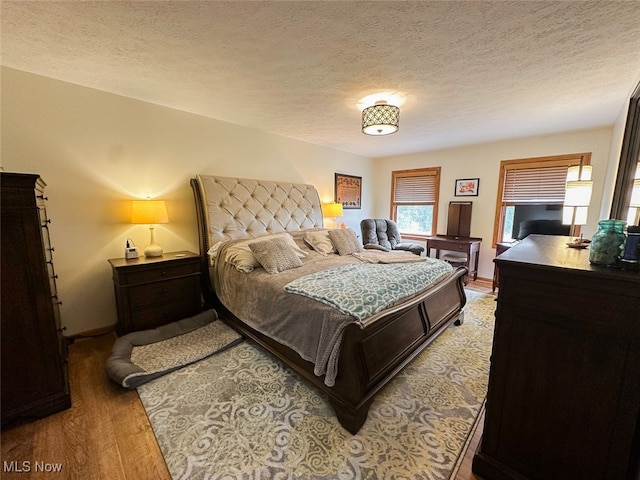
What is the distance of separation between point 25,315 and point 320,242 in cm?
256

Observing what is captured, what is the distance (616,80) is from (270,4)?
2.84 meters

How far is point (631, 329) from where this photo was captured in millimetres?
927

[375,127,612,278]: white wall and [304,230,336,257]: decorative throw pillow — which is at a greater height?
[375,127,612,278]: white wall

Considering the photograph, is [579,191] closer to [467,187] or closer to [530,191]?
[530,191]

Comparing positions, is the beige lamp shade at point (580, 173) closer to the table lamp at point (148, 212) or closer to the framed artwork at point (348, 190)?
the framed artwork at point (348, 190)

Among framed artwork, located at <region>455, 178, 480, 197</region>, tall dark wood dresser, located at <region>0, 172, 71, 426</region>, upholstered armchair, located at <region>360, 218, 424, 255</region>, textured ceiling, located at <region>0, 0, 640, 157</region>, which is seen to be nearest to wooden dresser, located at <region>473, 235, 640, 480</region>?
textured ceiling, located at <region>0, 0, 640, 157</region>

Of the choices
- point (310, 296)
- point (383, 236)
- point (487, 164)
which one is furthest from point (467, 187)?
point (310, 296)

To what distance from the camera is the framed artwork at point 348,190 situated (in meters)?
5.00

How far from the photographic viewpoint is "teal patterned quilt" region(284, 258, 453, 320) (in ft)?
5.55

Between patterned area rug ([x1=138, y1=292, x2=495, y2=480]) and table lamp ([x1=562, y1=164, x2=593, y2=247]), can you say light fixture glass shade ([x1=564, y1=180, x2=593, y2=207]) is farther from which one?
patterned area rug ([x1=138, y1=292, x2=495, y2=480])

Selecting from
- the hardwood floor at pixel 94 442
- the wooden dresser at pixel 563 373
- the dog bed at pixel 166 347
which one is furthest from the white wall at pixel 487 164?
the dog bed at pixel 166 347

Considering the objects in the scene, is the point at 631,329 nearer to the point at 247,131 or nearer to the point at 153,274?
the point at 153,274

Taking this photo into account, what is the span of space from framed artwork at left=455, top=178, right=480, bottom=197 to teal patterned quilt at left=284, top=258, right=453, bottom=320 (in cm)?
254

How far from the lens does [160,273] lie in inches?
102
